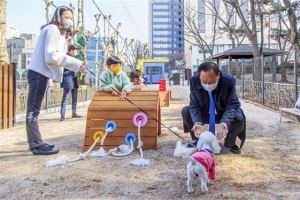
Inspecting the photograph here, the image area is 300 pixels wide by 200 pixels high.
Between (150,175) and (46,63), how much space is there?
159cm

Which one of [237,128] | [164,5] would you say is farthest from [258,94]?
[164,5]

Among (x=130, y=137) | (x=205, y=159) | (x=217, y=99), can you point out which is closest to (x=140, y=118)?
(x=130, y=137)

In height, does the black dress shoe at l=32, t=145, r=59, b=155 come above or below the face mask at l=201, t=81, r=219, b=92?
below

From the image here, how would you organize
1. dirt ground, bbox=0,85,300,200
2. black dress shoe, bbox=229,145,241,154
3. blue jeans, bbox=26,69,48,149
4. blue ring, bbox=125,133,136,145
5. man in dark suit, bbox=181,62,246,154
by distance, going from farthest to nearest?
blue ring, bbox=125,133,136,145 → black dress shoe, bbox=229,145,241,154 → blue jeans, bbox=26,69,48,149 → man in dark suit, bbox=181,62,246,154 → dirt ground, bbox=0,85,300,200

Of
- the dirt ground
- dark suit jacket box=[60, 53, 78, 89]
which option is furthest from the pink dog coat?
dark suit jacket box=[60, 53, 78, 89]

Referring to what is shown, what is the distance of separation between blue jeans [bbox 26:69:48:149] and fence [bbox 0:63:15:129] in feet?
8.01

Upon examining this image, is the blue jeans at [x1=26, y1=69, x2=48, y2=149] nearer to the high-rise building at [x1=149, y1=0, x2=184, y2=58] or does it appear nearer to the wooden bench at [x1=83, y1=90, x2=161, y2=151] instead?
the wooden bench at [x1=83, y1=90, x2=161, y2=151]

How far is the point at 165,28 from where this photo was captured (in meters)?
128

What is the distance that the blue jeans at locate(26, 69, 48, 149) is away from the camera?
3271 mm

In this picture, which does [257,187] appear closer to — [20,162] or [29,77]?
[20,162]

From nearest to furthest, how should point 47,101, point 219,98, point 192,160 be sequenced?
point 192,160
point 219,98
point 47,101

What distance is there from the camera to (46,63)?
126 inches

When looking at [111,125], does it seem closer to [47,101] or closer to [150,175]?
[150,175]

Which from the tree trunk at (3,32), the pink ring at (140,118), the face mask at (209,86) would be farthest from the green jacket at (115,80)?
the tree trunk at (3,32)
